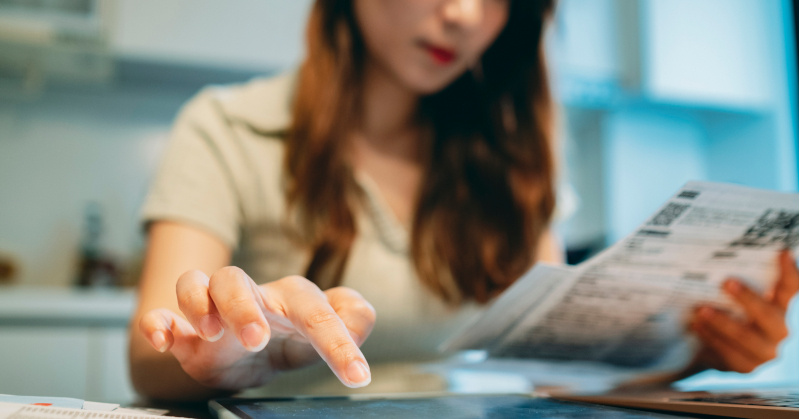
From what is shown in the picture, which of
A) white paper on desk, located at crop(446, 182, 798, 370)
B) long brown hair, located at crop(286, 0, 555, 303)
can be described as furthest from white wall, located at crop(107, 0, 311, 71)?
white paper on desk, located at crop(446, 182, 798, 370)

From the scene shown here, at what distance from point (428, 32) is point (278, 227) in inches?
12.6

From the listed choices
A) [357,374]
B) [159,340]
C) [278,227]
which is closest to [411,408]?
[357,374]

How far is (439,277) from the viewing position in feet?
2.81

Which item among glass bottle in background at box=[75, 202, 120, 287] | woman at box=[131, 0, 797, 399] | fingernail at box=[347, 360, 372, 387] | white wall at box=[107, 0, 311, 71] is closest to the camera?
fingernail at box=[347, 360, 372, 387]

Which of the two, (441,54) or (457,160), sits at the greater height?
(441,54)

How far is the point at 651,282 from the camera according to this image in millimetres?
540

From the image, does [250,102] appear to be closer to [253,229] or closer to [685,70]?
[253,229]

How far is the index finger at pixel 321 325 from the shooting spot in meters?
0.33

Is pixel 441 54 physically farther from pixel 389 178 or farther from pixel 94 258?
pixel 94 258

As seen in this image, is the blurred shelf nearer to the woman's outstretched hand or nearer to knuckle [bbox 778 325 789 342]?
the woman's outstretched hand

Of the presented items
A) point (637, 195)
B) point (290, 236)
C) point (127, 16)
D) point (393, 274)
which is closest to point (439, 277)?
point (393, 274)

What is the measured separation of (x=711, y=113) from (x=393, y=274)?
1952mm

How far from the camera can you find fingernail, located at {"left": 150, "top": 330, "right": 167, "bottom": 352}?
0.38 metres

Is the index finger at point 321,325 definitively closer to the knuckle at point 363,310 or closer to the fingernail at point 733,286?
the knuckle at point 363,310
